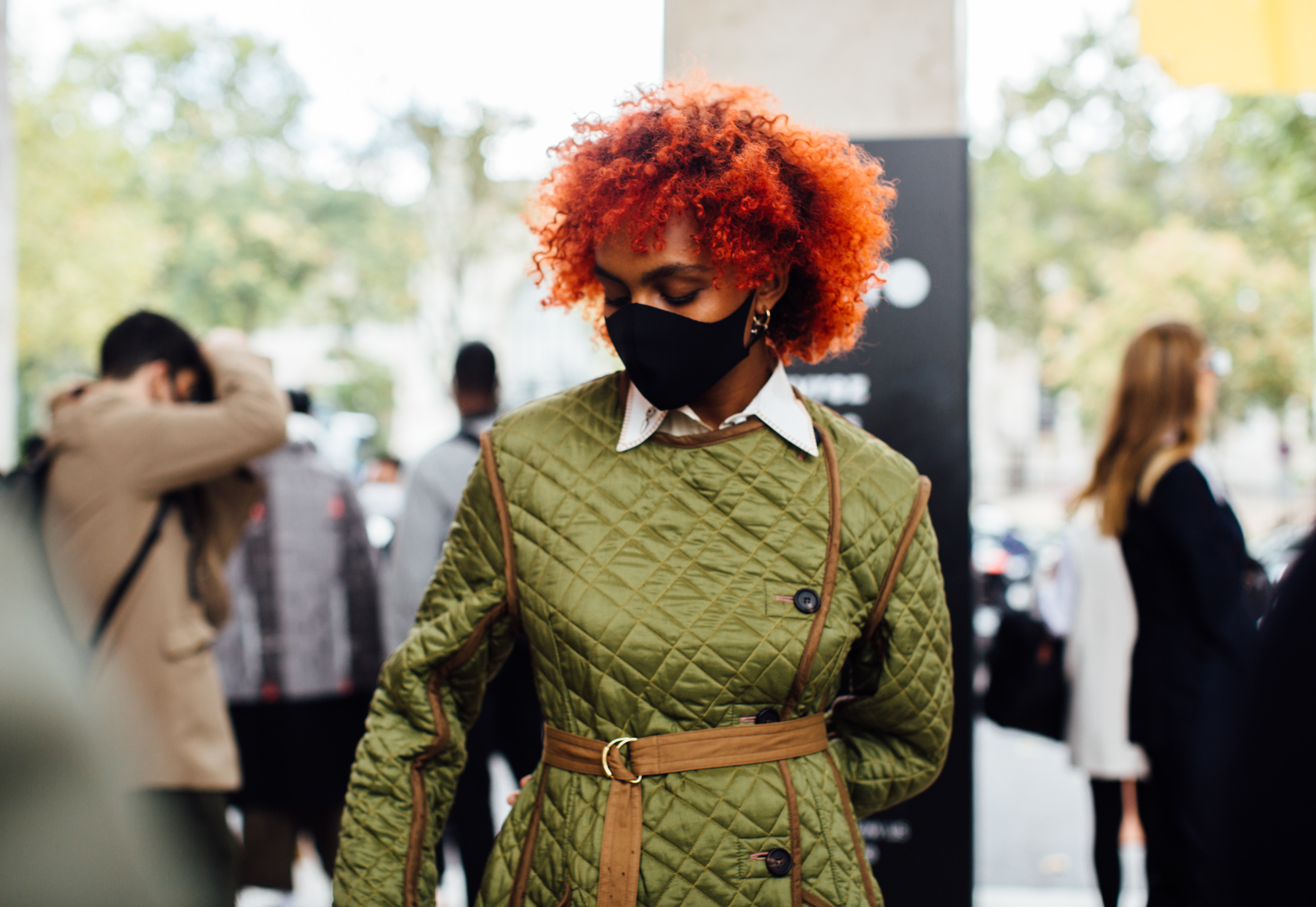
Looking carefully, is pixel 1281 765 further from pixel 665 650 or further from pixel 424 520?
pixel 424 520

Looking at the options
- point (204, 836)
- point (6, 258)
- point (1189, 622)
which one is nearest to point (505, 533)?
point (204, 836)

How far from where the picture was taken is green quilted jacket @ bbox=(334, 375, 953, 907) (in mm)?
1560

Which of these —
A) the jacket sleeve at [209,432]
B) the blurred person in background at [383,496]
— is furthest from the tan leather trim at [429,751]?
the blurred person in background at [383,496]

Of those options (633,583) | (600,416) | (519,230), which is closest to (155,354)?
(600,416)

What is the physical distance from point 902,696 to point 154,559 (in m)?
2.06

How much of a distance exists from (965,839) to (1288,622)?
2.34m

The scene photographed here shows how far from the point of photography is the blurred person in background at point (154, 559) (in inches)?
105

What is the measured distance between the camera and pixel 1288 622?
0.81 metres

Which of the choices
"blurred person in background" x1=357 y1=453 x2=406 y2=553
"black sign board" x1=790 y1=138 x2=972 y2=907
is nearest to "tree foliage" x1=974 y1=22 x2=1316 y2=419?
"blurred person in background" x1=357 y1=453 x2=406 y2=553

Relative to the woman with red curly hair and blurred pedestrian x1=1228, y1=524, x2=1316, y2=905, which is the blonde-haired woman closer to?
the woman with red curly hair

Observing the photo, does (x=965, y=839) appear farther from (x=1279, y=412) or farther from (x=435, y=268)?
(x=1279, y=412)

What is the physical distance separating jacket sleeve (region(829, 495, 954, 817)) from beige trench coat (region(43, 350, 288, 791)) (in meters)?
1.85

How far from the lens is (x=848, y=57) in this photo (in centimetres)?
310

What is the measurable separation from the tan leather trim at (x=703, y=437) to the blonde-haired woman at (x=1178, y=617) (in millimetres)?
2116
